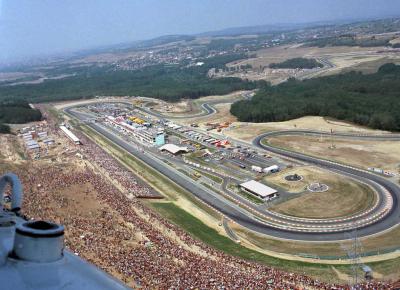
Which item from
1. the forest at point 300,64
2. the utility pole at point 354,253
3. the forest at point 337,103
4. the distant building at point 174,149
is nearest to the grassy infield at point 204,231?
the utility pole at point 354,253

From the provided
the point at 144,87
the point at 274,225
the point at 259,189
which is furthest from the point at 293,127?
the point at 144,87

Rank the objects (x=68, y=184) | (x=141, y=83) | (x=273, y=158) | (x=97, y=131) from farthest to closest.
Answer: (x=141, y=83) < (x=97, y=131) < (x=273, y=158) < (x=68, y=184)

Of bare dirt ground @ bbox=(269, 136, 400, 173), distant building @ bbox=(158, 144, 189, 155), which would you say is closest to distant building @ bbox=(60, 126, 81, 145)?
distant building @ bbox=(158, 144, 189, 155)

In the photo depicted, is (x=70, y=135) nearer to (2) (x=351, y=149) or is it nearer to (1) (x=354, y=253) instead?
(2) (x=351, y=149)

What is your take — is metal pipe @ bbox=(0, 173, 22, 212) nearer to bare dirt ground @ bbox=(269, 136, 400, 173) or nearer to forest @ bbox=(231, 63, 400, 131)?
bare dirt ground @ bbox=(269, 136, 400, 173)

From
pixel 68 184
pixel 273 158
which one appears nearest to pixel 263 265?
pixel 68 184

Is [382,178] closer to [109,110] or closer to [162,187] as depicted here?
[162,187]
